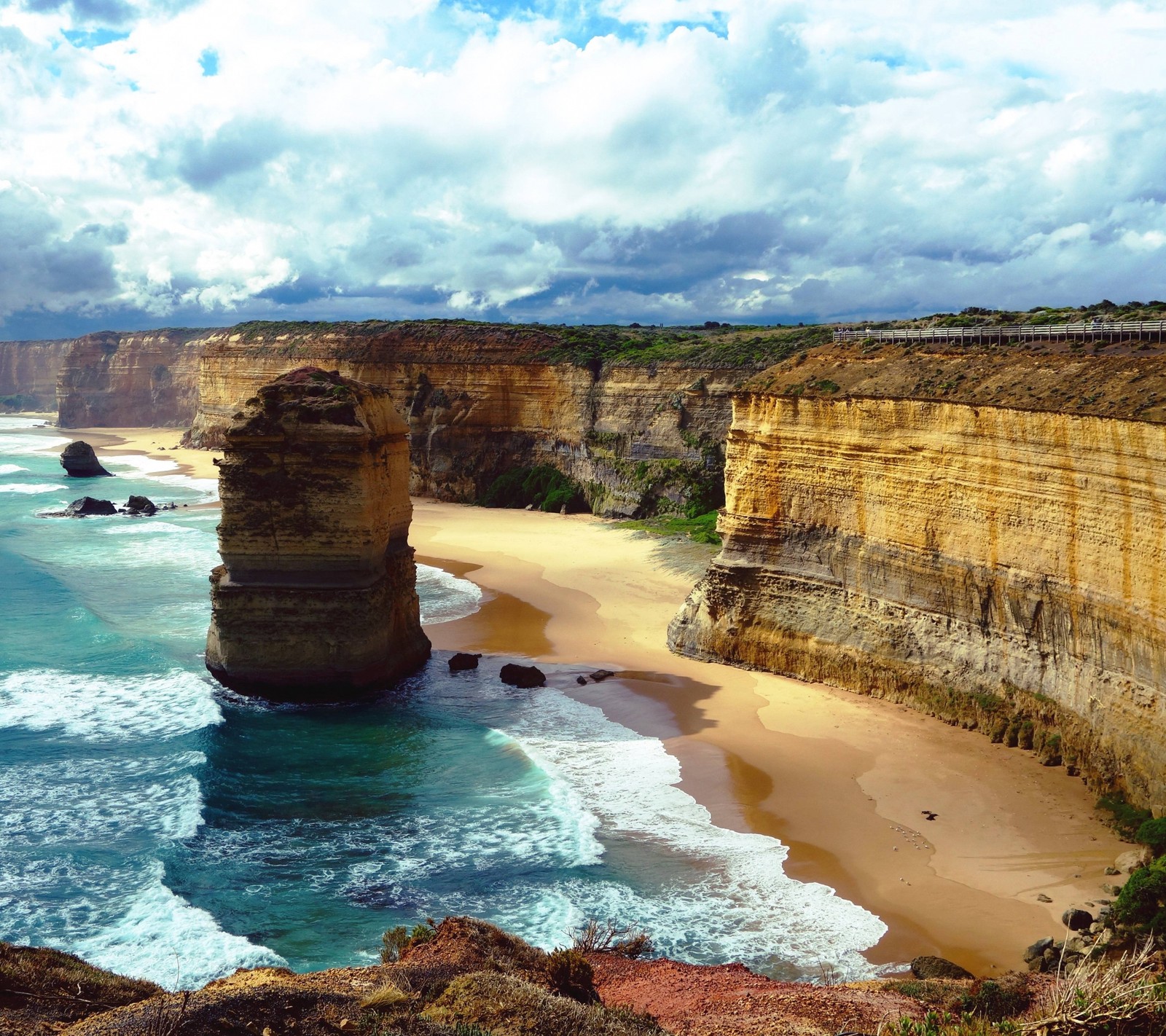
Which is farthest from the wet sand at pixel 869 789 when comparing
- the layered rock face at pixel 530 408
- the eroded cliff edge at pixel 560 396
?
the eroded cliff edge at pixel 560 396

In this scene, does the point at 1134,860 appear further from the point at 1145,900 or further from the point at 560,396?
the point at 560,396

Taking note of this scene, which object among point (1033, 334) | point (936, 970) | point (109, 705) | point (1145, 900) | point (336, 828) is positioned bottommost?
point (336, 828)

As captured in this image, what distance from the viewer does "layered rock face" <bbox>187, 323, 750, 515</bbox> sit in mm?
46969

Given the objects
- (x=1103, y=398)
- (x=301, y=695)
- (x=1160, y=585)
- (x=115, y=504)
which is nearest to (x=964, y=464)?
(x=1103, y=398)

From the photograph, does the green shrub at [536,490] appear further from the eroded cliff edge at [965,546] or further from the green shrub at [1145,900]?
the green shrub at [1145,900]

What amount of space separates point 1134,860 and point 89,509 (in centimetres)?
4915

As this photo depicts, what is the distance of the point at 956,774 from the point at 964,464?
6.01 metres

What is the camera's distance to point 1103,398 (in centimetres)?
1761

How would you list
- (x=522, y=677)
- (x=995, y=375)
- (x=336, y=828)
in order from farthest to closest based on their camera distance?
(x=522, y=677), (x=995, y=375), (x=336, y=828)

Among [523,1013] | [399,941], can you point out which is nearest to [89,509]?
[399,941]

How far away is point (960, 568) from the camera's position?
2062 centimetres

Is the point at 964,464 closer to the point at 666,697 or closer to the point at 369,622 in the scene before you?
the point at 666,697

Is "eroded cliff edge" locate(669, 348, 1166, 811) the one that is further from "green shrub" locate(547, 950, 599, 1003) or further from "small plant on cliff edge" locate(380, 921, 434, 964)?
"small plant on cliff edge" locate(380, 921, 434, 964)

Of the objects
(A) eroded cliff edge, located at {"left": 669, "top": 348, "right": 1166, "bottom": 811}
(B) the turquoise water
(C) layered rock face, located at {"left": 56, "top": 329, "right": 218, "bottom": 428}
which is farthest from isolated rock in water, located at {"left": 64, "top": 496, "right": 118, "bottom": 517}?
(C) layered rock face, located at {"left": 56, "top": 329, "right": 218, "bottom": 428}
